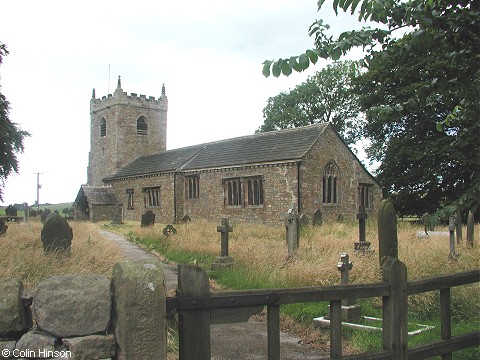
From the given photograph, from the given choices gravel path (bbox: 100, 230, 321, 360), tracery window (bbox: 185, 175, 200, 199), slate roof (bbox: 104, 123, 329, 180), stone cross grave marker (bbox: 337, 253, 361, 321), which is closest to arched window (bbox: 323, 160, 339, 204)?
slate roof (bbox: 104, 123, 329, 180)

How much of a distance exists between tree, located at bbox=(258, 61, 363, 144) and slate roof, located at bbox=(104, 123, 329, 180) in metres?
13.9

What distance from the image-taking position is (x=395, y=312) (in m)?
→ 3.40

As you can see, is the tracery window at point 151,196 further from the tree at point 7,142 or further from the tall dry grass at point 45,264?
the tall dry grass at point 45,264

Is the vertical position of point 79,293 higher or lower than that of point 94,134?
lower

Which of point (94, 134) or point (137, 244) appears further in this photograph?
point (94, 134)

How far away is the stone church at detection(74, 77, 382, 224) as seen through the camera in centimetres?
2439

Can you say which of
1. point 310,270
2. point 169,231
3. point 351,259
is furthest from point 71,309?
point 169,231

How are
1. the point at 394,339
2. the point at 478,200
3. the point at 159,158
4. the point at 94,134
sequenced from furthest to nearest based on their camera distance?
the point at 94,134 → the point at 159,158 → the point at 478,200 → the point at 394,339

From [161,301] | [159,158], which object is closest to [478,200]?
[161,301]

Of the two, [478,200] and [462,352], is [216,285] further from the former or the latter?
[478,200]

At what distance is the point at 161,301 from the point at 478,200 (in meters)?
2.70

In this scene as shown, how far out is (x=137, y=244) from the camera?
693 inches

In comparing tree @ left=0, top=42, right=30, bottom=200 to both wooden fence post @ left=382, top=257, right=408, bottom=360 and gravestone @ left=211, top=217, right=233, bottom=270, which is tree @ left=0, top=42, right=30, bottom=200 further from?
wooden fence post @ left=382, top=257, right=408, bottom=360

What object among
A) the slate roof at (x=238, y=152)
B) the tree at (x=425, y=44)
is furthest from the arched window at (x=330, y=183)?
the tree at (x=425, y=44)
